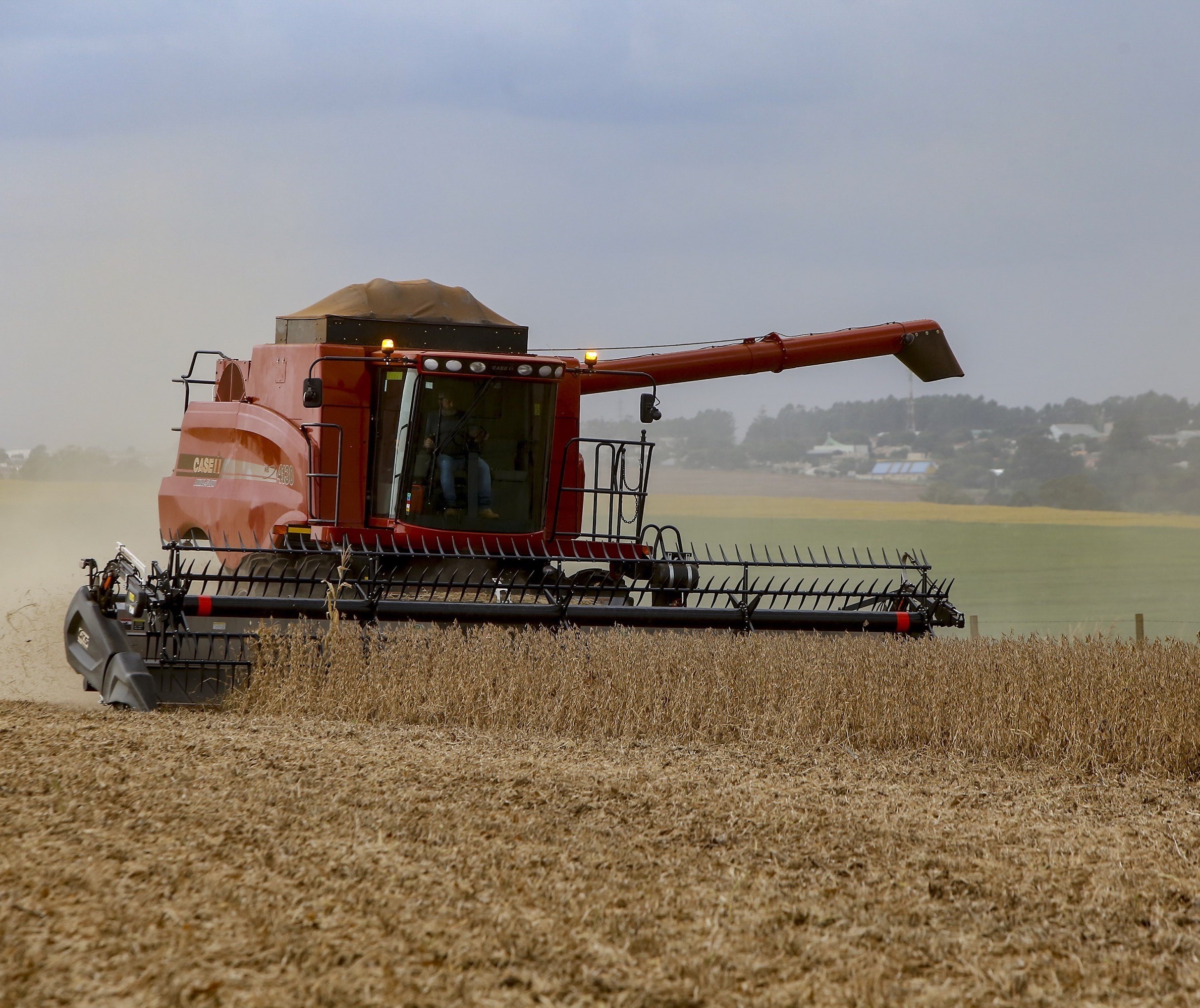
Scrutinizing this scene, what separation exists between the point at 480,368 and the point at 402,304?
1271 mm

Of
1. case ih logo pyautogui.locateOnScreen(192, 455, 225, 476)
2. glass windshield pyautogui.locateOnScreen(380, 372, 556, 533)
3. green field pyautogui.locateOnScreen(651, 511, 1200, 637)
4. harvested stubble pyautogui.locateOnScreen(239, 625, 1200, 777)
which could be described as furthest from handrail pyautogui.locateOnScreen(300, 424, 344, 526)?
green field pyautogui.locateOnScreen(651, 511, 1200, 637)

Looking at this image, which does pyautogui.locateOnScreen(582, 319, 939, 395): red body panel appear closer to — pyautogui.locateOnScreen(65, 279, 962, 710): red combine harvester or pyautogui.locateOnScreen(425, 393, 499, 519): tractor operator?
pyautogui.locateOnScreen(65, 279, 962, 710): red combine harvester

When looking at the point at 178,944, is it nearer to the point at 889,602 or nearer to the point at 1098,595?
the point at 889,602

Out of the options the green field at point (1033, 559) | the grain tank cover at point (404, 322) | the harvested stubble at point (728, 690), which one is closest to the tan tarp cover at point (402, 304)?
the grain tank cover at point (404, 322)

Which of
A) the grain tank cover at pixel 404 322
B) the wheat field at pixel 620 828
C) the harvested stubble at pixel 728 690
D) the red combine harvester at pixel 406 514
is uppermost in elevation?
the grain tank cover at pixel 404 322

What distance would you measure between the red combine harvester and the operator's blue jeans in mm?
12

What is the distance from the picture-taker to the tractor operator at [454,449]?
8.64 metres

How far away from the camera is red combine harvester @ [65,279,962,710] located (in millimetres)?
7199

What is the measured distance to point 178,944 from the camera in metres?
3.17

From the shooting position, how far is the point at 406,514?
8609 millimetres

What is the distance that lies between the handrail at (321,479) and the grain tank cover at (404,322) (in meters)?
0.75

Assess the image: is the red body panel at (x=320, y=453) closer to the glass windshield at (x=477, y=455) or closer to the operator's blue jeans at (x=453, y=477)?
the glass windshield at (x=477, y=455)

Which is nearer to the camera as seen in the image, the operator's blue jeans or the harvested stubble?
the harvested stubble

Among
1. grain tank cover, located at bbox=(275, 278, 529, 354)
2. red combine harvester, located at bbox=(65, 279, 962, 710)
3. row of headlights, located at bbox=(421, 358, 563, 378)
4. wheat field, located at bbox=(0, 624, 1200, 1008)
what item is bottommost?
wheat field, located at bbox=(0, 624, 1200, 1008)
